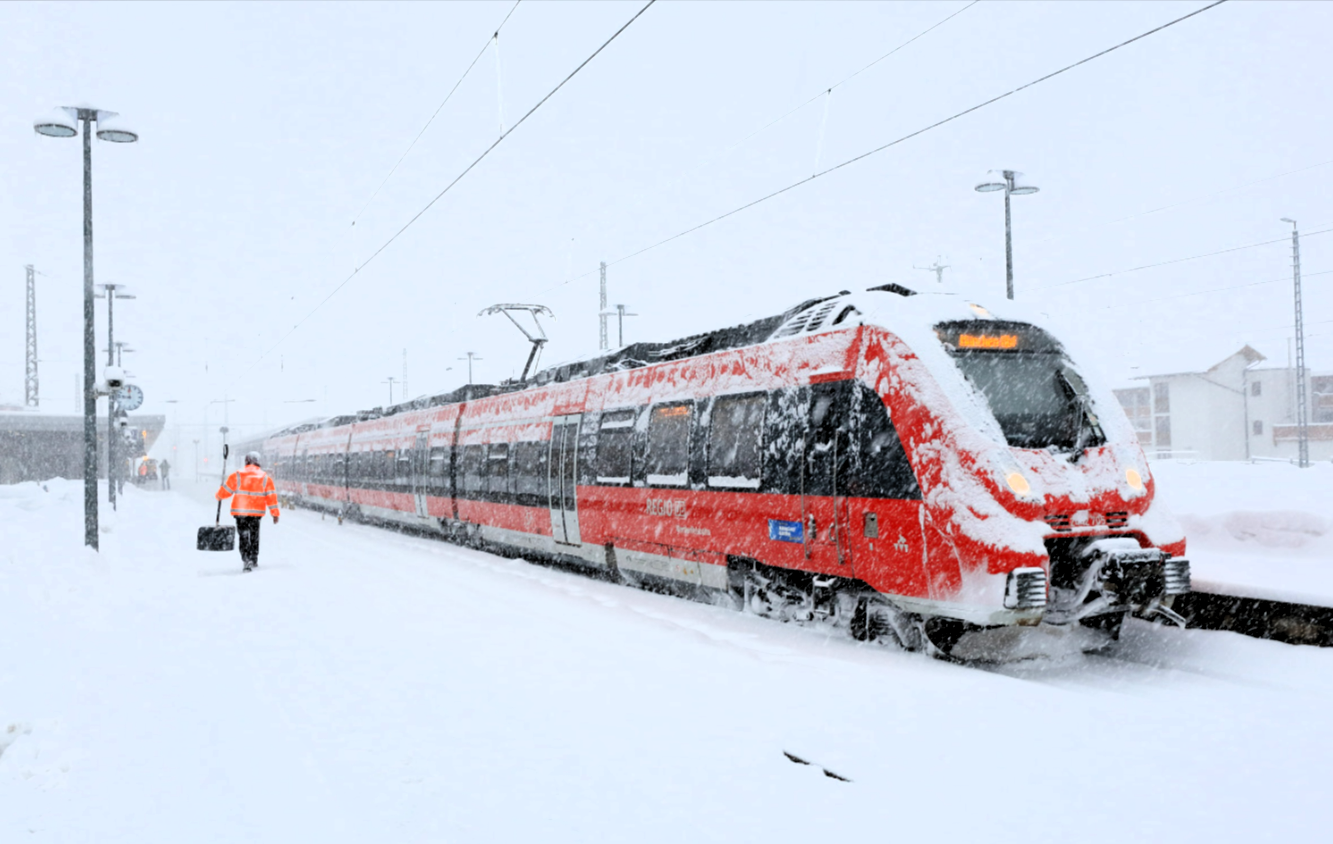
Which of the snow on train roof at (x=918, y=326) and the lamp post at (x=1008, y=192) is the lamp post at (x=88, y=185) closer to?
the snow on train roof at (x=918, y=326)

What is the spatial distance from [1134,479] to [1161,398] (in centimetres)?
6507

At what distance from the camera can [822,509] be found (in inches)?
344

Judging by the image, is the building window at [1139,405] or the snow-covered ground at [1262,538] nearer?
the snow-covered ground at [1262,538]

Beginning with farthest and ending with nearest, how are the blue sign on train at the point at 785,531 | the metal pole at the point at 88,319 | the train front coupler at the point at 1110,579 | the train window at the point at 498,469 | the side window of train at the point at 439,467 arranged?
the side window of train at the point at 439,467 < the train window at the point at 498,469 < the metal pole at the point at 88,319 < the blue sign on train at the point at 785,531 < the train front coupler at the point at 1110,579

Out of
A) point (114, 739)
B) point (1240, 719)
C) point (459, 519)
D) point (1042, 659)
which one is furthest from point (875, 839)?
point (459, 519)

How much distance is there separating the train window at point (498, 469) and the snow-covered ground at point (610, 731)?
671 cm

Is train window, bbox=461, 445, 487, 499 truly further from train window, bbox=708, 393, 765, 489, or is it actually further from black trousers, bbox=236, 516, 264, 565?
train window, bbox=708, 393, 765, 489

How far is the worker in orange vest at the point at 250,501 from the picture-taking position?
1420cm

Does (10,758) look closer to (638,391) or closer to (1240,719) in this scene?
(1240,719)

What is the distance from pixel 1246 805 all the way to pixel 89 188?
18.0 meters

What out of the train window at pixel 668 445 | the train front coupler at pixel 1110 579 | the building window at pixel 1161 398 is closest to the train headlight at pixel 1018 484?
the train front coupler at pixel 1110 579

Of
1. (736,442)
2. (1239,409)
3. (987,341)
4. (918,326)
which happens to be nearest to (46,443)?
(736,442)

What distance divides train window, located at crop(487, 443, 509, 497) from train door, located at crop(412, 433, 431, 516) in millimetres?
4130

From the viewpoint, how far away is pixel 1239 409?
6125 centimetres
